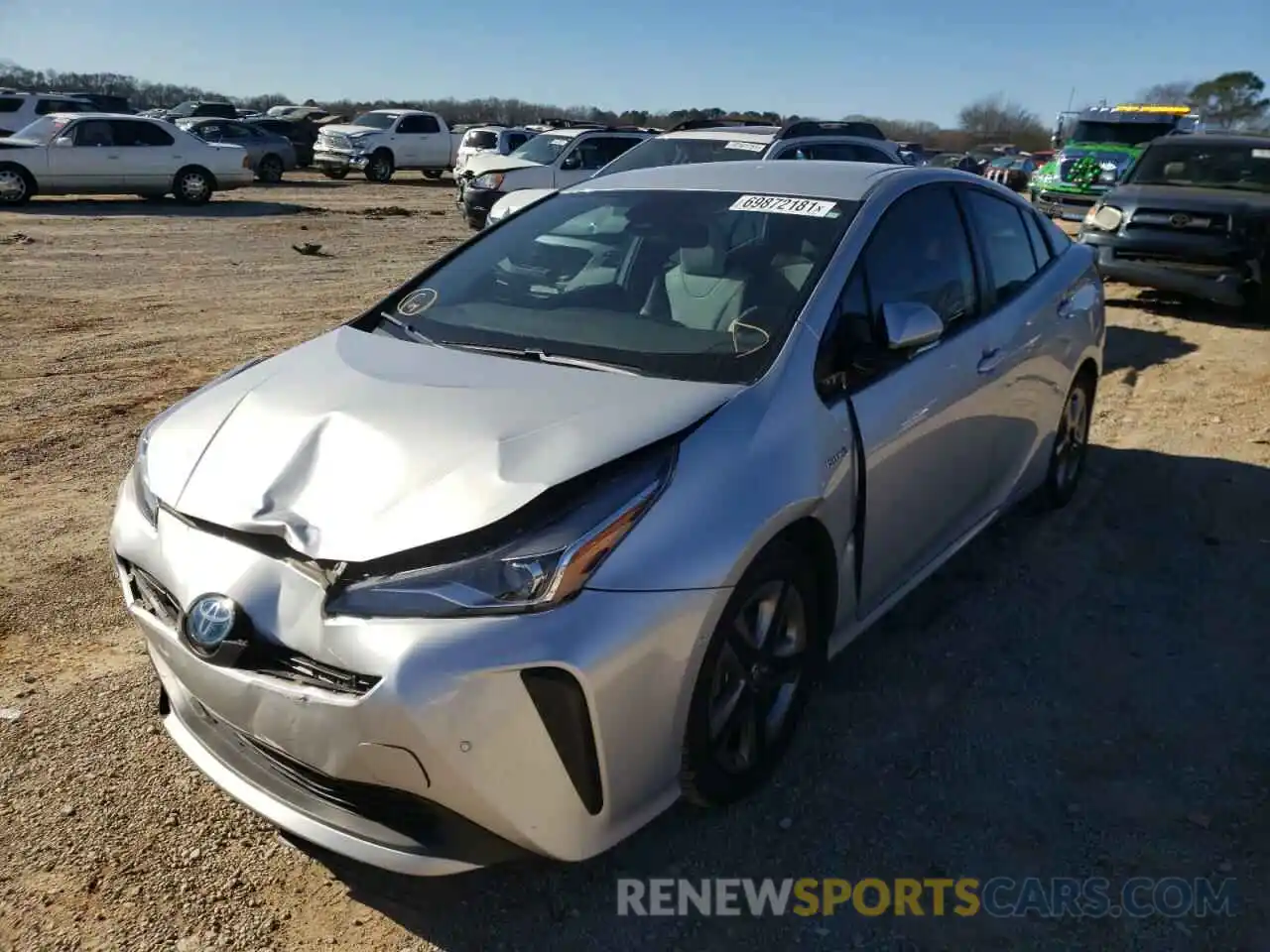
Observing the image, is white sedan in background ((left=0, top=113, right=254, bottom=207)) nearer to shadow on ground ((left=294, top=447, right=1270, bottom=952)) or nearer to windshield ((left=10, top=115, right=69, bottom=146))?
windshield ((left=10, top=115, right=69, bottom=146))

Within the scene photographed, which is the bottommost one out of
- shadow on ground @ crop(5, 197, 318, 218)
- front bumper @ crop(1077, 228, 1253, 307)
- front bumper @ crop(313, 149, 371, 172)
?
shadow on ground @ crop(5, 197, 318, 218)

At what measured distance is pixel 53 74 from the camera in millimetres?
88125

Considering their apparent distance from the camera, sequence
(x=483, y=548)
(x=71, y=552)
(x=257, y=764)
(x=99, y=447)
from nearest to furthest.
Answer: (x=483, y=548)
(x=257, y=764)
(x=71, y=552)
(x=99, y=447)

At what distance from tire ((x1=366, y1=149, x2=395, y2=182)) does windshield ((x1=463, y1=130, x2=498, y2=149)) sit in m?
3.95

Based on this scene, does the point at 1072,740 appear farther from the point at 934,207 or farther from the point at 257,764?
the point at 257,764

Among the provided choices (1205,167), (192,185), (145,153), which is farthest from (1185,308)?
(145,153)

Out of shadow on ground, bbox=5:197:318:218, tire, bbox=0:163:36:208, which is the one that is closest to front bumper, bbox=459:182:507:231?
shadow on ground, bbox=5:197:318:218

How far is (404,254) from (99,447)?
8.91 m

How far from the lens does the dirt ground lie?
8.64ft

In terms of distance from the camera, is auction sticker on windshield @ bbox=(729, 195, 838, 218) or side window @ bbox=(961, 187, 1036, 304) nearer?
auction sticker on windshield @ bbox=(729, 195, 838, 218)

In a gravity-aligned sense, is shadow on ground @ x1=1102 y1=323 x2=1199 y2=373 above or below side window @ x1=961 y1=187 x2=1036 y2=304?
below

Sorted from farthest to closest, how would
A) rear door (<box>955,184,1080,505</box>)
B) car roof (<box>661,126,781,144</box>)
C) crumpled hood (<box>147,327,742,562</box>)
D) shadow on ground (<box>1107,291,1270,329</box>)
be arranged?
car roof (<box>661,126,781,144</box>) → shadow on ground (<box>1107,291,1270,329</box>) → rear door (<box>955,184,1080,505</box>) → crumpled hood (<box>147,327,742,562</box>)

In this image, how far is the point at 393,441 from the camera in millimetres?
2664

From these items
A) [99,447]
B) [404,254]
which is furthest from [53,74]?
[99,447]
